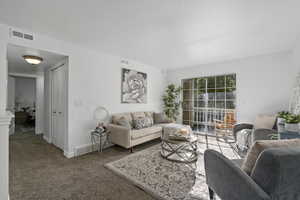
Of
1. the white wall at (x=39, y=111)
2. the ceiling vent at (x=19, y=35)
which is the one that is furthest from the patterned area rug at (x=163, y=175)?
the white wall at (x=39, y=111)

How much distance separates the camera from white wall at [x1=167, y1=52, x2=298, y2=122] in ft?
10.8

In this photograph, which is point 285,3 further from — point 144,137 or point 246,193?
point 144,137

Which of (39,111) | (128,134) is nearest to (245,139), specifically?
(128,134)

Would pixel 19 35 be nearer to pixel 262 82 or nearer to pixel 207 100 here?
pixel 207 100

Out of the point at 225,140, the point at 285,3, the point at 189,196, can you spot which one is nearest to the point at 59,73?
the point at 189,196

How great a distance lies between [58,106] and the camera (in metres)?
3.35

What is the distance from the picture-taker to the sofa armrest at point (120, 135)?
290 cm

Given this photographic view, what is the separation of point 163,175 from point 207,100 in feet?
11.0

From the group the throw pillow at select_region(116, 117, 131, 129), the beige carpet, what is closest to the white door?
the beige carpet

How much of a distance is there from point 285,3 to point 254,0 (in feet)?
1.44

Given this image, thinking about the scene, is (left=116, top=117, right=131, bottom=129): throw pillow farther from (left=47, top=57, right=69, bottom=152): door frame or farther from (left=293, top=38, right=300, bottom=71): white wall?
(left=293, top=38, right=300, bottom=71): white wall

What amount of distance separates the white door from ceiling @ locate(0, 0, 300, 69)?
3.60 feet

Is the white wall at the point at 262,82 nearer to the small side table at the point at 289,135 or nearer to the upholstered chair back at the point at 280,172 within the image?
the small side table at the point at 289,135

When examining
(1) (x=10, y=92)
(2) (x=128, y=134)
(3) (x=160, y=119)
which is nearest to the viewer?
(2) (x=128, y=134)
